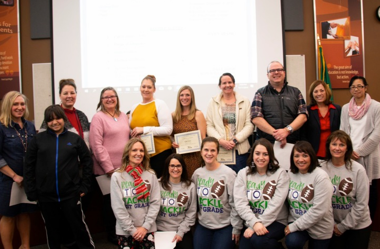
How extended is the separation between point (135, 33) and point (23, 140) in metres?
2.22

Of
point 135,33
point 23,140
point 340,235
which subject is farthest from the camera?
point 135,33

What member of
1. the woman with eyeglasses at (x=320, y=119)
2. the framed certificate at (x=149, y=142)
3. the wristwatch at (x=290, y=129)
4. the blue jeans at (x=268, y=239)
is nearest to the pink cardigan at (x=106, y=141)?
the framed certificate at (x=149, y=142)

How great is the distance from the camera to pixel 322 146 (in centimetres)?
307

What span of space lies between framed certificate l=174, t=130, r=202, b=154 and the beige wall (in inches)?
95.0

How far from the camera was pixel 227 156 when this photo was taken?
3090 millimetres

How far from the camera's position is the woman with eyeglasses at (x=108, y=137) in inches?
117

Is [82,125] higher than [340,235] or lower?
higher

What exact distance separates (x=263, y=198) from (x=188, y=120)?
1166 millimetres

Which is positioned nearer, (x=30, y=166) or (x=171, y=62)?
(x=30, y=166)

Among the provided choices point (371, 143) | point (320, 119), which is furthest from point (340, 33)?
point (371, 143)

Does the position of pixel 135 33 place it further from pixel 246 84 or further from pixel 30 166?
pixel 30 166

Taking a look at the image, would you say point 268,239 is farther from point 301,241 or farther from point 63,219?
point 63,219

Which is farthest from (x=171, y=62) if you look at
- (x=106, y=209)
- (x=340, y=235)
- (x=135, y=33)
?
(x=340, y=235)

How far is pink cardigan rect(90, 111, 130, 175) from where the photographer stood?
117 inches
